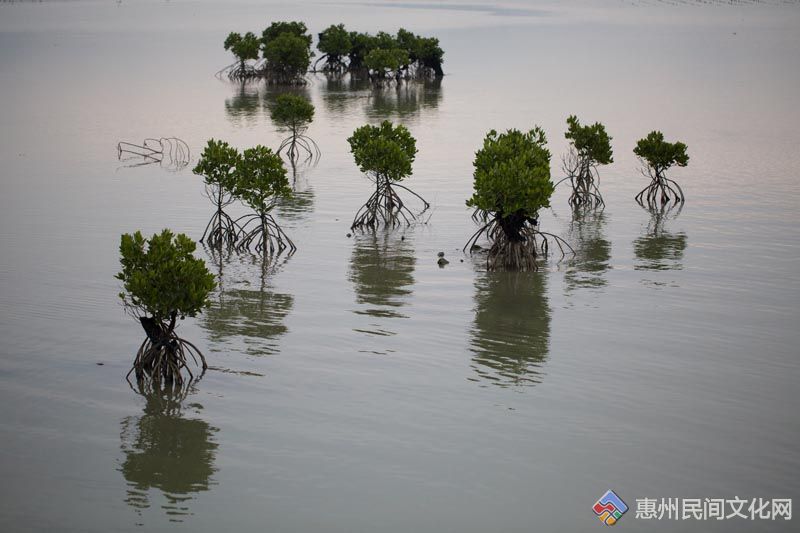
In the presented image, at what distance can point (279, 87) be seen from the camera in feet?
225

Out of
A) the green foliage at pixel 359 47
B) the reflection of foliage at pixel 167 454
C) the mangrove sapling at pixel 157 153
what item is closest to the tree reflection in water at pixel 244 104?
the mangrove sapling at pixel 157 153

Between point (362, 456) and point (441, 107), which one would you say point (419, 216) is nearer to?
point (362, 456)

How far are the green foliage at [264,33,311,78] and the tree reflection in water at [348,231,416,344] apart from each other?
4120cm

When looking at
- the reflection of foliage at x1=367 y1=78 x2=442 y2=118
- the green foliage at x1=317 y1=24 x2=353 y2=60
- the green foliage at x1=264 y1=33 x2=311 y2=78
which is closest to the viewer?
the reflection of foliage at x1=367 y1=78 x2=442 y2=118

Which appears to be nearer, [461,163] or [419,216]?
[419,216]

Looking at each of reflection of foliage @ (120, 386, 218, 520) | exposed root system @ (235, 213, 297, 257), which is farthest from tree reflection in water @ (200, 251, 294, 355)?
reflection of foliage @ (120, 386, 218, 520)

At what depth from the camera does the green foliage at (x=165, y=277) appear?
1595cm

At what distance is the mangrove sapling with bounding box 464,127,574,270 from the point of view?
23.2 metres

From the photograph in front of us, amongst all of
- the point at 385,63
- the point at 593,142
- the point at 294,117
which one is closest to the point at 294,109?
the point at 294,117

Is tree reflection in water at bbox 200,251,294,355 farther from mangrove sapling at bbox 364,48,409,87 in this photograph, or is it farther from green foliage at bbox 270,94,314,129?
mangrove sapling at bbox 364,48,409,87

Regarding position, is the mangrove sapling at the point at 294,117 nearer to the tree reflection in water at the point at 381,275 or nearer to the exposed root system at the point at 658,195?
the tree reflection in water at the point at 381,275

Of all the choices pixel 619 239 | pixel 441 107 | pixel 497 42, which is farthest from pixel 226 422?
pixel 497 42

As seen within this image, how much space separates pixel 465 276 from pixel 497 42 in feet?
291

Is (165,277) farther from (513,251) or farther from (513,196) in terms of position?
(513,251)
